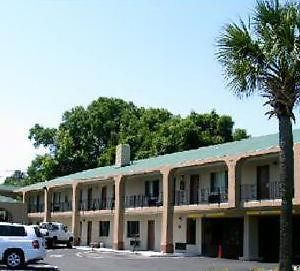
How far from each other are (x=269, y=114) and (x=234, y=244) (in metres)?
20.9

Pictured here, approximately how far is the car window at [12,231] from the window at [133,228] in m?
22.2

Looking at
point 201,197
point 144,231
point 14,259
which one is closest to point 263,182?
point 201,197

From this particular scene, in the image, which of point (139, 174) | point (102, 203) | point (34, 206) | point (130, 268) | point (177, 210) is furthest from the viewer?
point (34, 206)

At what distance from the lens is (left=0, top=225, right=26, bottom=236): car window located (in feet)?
87.0

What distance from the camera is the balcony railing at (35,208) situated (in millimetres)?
63487

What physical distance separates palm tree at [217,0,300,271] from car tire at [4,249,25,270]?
37.3 feet

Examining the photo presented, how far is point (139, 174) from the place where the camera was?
4588 centimetres

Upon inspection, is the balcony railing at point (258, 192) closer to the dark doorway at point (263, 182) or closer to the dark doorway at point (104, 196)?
the dark doorway at point (263, 182)

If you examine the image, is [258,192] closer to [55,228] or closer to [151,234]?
[151,234]

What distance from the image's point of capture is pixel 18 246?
2631 centimetres

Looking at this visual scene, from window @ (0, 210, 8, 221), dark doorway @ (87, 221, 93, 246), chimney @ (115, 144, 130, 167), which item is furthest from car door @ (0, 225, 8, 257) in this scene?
window @ (0, 210, 8, 221)

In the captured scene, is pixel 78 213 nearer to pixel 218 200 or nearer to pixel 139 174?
pixel 139 174

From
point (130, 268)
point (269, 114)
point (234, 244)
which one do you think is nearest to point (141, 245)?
point (234, 244)

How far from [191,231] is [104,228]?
11.8 m
